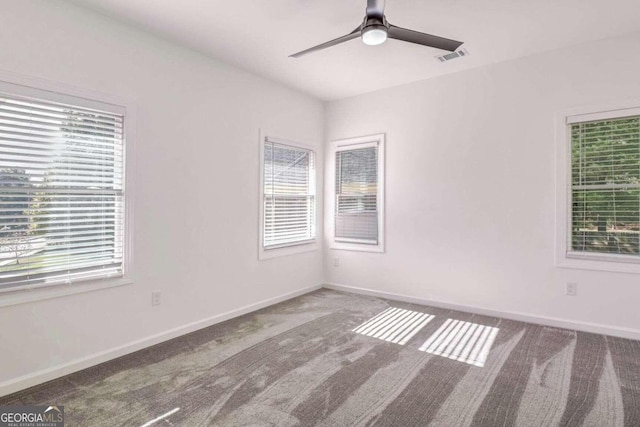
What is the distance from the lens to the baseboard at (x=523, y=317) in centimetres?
324

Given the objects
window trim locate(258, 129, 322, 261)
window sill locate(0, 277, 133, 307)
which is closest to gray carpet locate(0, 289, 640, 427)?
window sill locate(0, 277, 133, 307)

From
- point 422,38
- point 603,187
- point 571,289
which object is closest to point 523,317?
point 571,289

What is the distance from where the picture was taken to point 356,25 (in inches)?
119

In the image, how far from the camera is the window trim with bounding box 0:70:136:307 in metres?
2.36

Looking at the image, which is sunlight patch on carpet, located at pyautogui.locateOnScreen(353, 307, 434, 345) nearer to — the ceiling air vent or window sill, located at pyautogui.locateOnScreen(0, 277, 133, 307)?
window sill, located at pyautogui.locateOnScreen(0, 277, 133, 307)

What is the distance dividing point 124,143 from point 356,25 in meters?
2.20

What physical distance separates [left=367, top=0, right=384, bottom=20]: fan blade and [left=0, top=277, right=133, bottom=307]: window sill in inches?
109

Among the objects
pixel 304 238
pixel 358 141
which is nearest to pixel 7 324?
pixel 304 238

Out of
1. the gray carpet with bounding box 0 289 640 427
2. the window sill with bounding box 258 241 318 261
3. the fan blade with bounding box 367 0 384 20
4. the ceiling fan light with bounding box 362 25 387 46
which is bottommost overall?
the gray carpet with bounding box 0 289 640 427

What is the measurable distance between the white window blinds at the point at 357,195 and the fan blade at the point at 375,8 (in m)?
2.57

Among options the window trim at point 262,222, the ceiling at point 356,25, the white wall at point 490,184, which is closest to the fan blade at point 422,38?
the ceiling at point 356,25

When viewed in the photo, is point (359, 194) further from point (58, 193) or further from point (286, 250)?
point (58, 193)

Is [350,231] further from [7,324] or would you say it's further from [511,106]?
[7,324]

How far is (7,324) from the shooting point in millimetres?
2332
